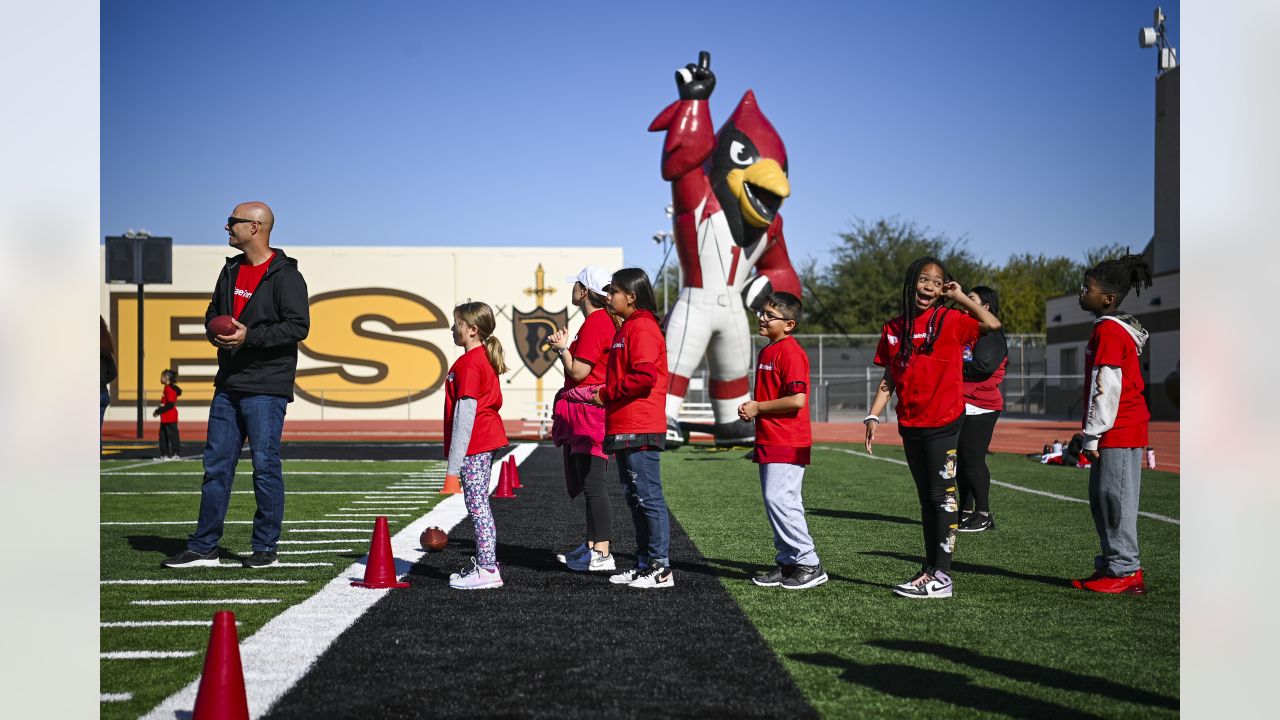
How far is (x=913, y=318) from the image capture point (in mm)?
5664

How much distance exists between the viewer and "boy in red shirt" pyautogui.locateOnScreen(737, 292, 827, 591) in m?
5.73

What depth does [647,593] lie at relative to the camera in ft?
18.2

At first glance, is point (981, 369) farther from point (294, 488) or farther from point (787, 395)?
point (294, 488)

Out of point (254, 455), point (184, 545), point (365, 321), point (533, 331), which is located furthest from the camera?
point (365, 321)

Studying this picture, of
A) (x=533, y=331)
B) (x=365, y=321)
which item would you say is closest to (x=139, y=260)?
(x=365, y=321)

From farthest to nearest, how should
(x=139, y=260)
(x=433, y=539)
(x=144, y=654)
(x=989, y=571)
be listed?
(x=139, y=260) < (x=433, y=539) < (x=989, y=571) < (x=144, y=654)

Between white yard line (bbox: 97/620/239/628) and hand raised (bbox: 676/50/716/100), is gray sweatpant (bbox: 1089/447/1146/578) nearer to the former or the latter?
white yard line (bbox: 97/620/239/628)

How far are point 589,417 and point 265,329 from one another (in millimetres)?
1911

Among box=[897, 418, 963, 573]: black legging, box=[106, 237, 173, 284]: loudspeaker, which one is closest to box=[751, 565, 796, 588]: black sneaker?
box=[897, 418, 963, 573]: black legging

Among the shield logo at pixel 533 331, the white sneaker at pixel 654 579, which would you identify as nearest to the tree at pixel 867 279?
the shield logo at pixel 533 331

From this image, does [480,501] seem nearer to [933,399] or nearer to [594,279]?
[594,279]

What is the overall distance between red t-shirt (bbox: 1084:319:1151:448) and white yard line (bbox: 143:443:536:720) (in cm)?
382

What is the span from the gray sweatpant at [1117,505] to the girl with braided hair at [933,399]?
0.81 metres

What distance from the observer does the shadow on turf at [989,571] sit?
→ 5.93m
